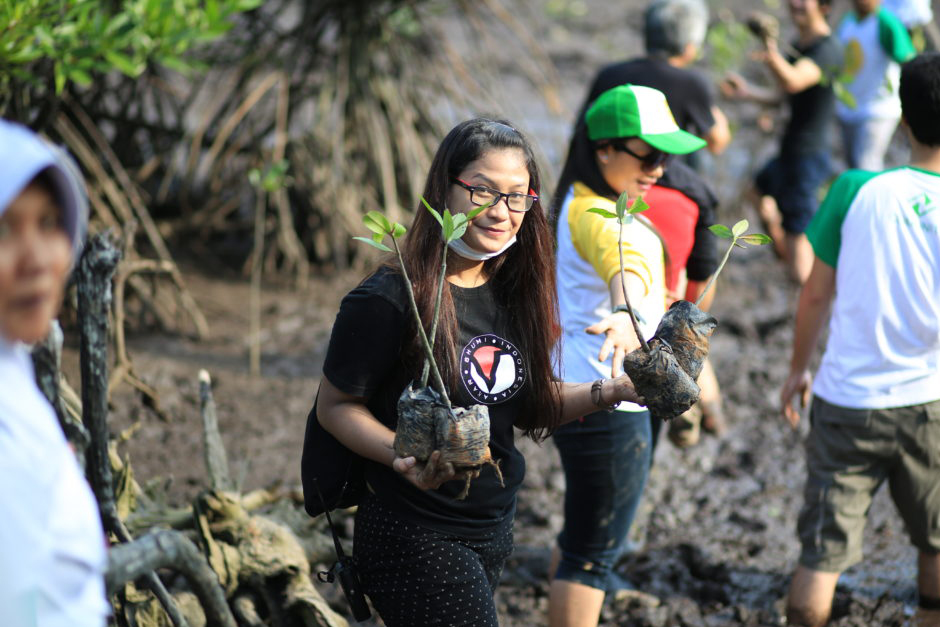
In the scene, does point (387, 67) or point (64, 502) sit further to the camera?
point (387, 67)

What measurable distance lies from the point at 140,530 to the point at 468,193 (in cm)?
146

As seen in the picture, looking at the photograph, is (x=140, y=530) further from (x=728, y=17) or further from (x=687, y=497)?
(x=728, y=17)

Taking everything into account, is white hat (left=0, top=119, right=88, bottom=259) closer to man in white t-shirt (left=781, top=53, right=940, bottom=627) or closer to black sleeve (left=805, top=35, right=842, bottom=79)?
man in white t-shirt (left=781, top=53, right=940, bottom=627)

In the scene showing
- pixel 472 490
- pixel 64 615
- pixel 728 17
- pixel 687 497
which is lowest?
pixel 687 497

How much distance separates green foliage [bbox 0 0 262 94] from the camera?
294 centimetres

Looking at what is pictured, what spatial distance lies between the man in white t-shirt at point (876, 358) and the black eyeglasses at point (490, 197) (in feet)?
3.85

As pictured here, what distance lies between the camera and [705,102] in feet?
10.7

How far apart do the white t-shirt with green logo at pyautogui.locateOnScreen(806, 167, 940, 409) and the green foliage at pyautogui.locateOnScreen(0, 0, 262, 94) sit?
2.17 m

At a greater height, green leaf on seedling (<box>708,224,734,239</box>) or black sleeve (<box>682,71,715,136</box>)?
black sleeve (<box>682,71,715,136</box>)

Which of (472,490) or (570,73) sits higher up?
(570,73)

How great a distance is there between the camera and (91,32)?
3271 mm

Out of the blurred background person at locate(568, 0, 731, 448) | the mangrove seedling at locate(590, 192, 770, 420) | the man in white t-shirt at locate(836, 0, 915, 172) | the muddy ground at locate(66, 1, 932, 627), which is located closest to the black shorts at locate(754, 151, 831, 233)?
the man in white t-shirt at locate(836, 0, 915, 172)

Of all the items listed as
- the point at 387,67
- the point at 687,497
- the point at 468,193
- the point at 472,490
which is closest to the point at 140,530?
the point at 472,490

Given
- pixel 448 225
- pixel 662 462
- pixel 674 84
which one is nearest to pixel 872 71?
pixel 674 84
